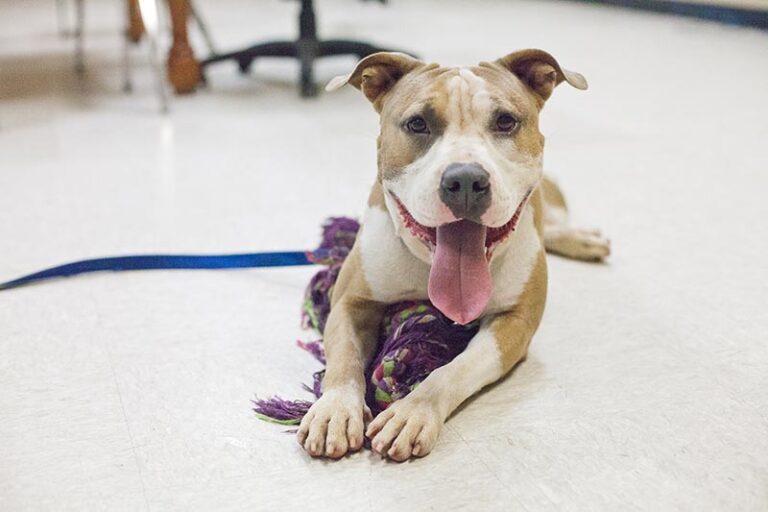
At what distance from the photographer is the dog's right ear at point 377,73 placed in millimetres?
1678

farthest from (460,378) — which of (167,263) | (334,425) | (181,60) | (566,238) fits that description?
(181,60)

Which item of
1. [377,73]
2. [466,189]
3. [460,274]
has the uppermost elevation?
[377,73]

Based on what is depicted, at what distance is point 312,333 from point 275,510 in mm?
622

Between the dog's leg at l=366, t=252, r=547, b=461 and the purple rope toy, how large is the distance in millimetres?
59

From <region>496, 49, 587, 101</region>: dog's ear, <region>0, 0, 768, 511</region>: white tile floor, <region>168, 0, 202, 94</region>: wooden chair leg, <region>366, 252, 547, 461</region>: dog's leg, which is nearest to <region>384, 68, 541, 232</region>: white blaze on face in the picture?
<region>496, 49, 587, 101</region>: dog's ear

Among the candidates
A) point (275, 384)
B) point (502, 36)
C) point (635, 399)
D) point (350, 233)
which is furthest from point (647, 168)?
point (502, 36)

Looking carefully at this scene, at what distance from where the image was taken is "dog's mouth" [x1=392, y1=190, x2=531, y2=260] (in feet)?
5.10

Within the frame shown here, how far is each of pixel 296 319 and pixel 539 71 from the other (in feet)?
2.47

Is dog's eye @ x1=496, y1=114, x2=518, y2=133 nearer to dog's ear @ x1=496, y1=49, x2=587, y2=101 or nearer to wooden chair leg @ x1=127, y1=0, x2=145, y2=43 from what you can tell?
dog's ear @ x1=496, y1=49, x2=587, y2=101

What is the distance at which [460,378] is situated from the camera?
4.99ft

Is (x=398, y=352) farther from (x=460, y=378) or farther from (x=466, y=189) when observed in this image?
(x=466, y=189)

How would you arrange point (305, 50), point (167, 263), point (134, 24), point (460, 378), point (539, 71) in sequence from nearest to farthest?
point (460, 378) → point (539, 71) → point (167, 263) → point (305, 50) → point (134, 24)

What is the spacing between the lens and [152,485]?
133 centimetres

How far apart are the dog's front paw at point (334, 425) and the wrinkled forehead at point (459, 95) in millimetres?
525
